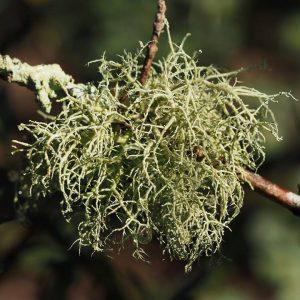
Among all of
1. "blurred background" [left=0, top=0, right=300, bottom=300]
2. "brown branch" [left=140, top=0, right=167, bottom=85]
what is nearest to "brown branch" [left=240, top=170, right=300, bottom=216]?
"brown branch" [left=140, top=0, right=167, bottom=85]

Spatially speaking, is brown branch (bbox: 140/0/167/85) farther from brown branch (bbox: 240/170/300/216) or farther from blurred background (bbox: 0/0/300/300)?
blurred background (bbox: 0/0/300/300)

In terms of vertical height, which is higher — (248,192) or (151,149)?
(248,192)

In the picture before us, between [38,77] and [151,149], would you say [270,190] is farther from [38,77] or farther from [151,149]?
[38,77]

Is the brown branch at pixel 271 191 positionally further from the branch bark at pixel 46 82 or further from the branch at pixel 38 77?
the branch at pixel 38 77

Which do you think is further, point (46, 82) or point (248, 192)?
point (248, 192)

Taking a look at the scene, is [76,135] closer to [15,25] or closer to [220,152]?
[220,152]

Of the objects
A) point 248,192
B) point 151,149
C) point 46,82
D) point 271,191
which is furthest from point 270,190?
point 248,192

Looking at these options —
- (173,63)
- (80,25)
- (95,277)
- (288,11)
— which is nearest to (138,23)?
(80,25)
